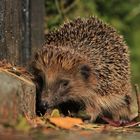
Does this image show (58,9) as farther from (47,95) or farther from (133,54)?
(47,95)

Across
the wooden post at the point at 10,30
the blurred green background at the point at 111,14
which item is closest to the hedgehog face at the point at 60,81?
the wooden post at the point at 10,30

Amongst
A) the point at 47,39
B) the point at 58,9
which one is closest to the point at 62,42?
the point at 47,39

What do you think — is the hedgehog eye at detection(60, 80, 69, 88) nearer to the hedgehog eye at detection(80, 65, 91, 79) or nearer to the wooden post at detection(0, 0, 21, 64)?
the hedgehog eye at detection(80, 65, 91, 79)

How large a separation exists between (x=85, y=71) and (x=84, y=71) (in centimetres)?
1

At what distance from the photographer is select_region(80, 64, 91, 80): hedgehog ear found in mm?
7403

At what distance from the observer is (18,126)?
19.4ft

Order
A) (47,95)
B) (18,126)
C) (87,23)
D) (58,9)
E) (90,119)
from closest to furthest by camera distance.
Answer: (18,126) < (47,95) < (90,119) < (87,23) < (58,9)

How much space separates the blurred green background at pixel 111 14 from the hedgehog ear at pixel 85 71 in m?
3.28

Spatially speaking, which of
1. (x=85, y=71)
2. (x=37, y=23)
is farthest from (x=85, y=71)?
(x=37, y=23)

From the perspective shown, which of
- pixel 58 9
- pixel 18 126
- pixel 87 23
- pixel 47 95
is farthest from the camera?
pixel 58 9

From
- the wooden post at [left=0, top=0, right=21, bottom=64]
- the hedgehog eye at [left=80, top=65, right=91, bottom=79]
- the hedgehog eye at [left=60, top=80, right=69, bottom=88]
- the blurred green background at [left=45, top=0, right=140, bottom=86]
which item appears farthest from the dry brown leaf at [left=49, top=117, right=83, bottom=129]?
the blurred green background at [left=45, top=0, right=140, bottom=86]

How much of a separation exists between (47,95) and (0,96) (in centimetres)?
101

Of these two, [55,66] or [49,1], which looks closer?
[55,66]

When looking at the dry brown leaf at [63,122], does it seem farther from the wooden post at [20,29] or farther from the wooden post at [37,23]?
the wooden post at [37,23]
